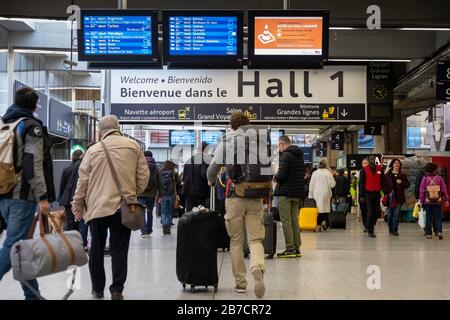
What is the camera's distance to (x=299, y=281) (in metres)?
7.63

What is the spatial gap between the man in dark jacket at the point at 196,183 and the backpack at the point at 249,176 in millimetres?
4430

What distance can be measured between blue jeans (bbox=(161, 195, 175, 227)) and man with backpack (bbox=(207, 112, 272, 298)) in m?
8.10

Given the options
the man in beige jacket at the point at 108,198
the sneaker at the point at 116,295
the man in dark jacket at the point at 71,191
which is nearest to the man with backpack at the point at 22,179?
the man in beige jacket at the point at 108,198

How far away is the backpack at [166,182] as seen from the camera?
15.2 metres

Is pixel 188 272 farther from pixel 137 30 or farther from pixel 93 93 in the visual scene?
pixel 93 93

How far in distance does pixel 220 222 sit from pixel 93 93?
30.8 m

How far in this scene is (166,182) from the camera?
600 inches

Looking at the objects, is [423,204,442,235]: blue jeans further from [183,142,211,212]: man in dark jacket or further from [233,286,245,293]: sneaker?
[233,286,245,293]: sneaker

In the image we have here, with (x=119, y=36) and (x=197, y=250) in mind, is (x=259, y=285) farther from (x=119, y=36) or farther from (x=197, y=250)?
(x=119, y=36)

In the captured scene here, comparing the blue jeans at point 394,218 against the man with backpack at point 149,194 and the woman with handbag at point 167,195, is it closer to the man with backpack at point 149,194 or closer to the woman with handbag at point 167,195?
the woman with handbag at point 167,195

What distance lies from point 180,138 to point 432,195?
2162 cm

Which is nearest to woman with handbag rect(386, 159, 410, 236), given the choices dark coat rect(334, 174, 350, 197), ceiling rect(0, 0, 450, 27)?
ceiling rect(0, 0, 450, 27)

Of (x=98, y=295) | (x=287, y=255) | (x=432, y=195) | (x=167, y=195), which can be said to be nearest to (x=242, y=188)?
(x=98, y=295)
